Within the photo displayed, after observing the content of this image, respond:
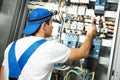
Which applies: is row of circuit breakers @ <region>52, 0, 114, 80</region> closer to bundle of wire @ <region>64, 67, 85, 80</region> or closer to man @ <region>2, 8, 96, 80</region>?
bundle of wire @ <region>64, 67, 85, 80</region>

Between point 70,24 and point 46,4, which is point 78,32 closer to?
point 70,24

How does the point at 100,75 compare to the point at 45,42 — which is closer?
the point at 45,42

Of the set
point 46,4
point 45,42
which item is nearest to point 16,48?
point 45,42

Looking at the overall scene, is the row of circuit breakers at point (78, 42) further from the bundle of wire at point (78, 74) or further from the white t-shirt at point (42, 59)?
the white t-shirt at point (42, 59)

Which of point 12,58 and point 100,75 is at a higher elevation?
point 12,58

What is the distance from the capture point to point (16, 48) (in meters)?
1.71

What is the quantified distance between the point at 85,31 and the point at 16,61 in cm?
82

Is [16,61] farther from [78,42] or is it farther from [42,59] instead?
[78,42]

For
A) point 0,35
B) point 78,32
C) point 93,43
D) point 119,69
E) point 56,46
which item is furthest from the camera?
point 0,35

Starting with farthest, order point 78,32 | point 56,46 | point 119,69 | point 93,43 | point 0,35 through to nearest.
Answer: point 0,35
point 78,32
point 93,43
point 119,69
point 56,46

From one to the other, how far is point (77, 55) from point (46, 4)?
916 millimetres

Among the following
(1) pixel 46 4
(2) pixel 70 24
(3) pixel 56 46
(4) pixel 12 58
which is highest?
(1) pixel 46 4

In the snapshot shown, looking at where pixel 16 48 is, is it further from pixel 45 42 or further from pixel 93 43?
pixel 93 43

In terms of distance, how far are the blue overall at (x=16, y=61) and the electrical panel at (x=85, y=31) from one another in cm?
51
